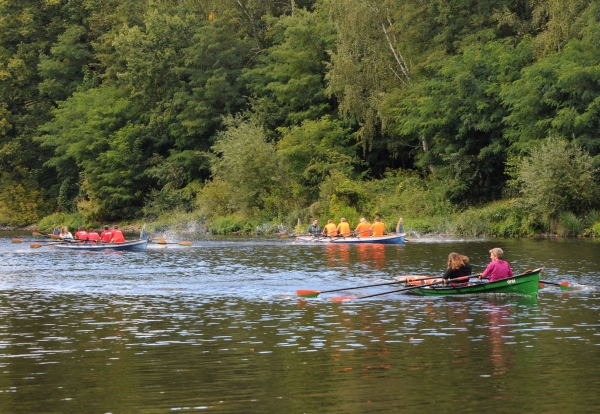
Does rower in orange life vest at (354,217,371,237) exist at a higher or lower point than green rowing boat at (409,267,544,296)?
higher

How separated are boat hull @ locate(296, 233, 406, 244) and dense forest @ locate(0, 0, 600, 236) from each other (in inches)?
247

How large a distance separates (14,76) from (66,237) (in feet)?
129

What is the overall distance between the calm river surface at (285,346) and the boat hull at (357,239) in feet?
47.8

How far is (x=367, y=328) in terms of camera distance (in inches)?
784

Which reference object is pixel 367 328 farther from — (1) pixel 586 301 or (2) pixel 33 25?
(2) pixel 33 25

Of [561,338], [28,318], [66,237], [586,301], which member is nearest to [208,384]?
[561,338]

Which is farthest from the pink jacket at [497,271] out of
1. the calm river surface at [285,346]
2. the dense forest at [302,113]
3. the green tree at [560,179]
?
A: the dense forest at [302,113]

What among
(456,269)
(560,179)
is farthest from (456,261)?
(560,179)

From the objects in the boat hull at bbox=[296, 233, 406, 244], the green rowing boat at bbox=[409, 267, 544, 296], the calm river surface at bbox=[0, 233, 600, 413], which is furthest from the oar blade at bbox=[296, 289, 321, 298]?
the boat hull at bbox=[296, 233, 406, 244]

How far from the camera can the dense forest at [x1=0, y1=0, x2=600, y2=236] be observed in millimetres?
50406

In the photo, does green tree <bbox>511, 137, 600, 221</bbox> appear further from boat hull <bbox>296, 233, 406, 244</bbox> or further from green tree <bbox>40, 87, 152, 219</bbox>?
green tree <bbox>40, 87, 152, 219</bbox>

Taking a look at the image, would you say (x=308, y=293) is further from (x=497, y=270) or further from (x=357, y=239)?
(x=357, y=239)

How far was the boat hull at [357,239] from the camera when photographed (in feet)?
156

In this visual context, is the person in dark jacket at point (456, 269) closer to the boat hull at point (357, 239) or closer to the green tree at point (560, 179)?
the boat hull at point (357, 239)
